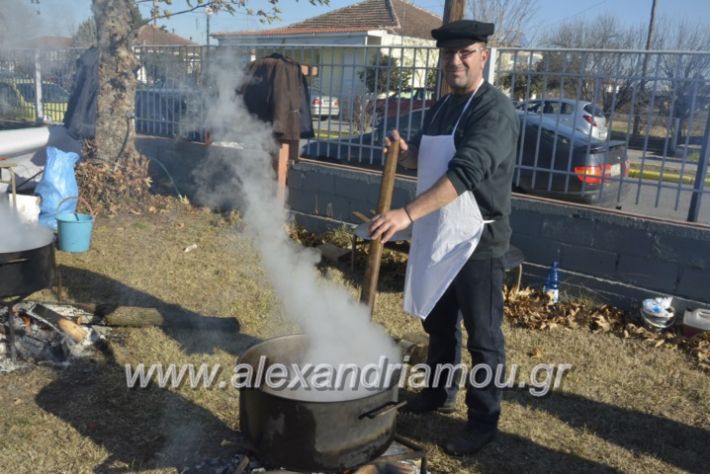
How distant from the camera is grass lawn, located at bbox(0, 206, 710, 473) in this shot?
10.8ft

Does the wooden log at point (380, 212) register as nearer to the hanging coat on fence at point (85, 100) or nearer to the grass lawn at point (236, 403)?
the grass lawn at point (236, 403)

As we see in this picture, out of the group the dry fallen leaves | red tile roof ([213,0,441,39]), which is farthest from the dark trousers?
red tile roof ([213,0,441,39])

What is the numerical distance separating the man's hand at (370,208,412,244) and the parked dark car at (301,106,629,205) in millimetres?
3733

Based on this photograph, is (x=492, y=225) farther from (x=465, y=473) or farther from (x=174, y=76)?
(x=174, y=76)

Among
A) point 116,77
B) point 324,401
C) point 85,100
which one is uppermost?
point 116,77

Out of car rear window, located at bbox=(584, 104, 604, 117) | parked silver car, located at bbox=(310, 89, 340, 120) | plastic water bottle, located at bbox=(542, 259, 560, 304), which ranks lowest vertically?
plastic water bottle, located at bbox=(542, 259, 560, 304)

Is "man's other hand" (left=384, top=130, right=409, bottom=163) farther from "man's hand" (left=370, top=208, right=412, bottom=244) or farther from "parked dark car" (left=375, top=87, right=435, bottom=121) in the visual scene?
"parked dark car" (left=375, top=87, right=435, bottom=121)

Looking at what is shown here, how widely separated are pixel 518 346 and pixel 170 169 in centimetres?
657

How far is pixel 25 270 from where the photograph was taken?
3840mm

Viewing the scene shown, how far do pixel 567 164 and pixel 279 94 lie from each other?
3514 millimetres

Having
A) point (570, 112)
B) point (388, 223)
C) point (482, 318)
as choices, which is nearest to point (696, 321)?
point (570, 112)

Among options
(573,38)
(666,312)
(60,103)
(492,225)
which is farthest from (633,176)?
(573,38)

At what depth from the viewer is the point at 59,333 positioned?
4.22 m

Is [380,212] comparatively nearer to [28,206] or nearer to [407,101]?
[407,101]
